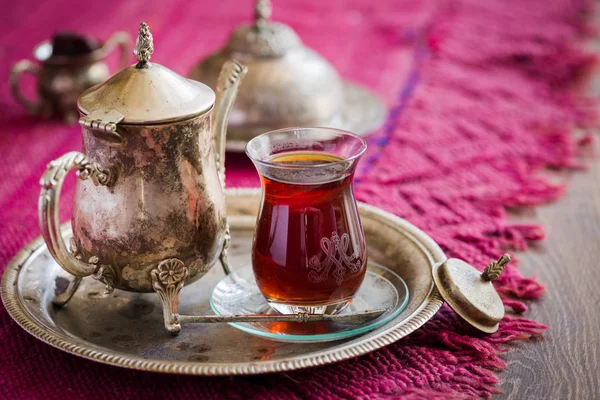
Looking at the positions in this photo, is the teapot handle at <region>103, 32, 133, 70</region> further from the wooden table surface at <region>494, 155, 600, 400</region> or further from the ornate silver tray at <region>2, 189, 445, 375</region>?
the wooden table surface at <region>494, 155, 600, 400</region>

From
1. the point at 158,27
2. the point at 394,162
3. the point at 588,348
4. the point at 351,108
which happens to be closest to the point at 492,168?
the point at 394,162

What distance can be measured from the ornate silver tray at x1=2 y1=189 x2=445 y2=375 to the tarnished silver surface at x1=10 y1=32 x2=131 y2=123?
0.45 meters

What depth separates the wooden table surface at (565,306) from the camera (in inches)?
21.3

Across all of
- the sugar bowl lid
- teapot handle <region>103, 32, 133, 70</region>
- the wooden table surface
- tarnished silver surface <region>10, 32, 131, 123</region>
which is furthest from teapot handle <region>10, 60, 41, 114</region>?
the wooden table surface

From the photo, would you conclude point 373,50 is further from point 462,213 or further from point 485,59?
point 462,213

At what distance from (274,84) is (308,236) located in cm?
48

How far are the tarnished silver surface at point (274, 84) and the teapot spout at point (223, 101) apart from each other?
31 cm

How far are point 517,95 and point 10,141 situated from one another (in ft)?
2.45

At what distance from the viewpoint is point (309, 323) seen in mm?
A: 578

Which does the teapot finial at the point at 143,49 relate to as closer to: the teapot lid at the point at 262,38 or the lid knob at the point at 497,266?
the lid knob at the point at 497,266

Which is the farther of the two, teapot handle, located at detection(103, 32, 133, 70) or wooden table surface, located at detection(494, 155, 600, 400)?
teapot handle, located at detection(103, 32, 133, 70)

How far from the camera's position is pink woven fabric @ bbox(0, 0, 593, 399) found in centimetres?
54

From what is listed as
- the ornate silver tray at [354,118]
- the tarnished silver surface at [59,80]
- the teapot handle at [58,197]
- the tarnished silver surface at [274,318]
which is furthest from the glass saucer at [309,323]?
the tarnished silver surface at [59,80]

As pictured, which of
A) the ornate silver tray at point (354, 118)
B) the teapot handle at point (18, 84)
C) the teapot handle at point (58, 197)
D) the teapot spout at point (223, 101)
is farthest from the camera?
the teapot handle at point (18, 84)
